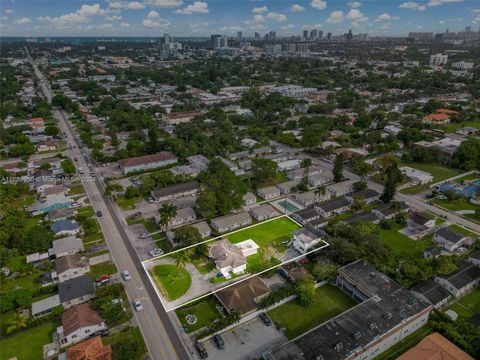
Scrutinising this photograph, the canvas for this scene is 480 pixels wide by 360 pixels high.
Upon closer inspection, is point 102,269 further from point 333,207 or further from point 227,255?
point 333,207

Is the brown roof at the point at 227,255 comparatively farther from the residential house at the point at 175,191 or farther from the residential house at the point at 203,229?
the residential house at the point at 175,191

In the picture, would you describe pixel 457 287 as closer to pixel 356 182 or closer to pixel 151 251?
pixel 356 182

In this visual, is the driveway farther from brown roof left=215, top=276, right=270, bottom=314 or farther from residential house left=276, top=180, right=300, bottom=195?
residential house left=276, top=180, right=300, bottom=195

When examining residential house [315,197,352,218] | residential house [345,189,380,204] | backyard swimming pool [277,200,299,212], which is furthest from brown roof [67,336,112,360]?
residential house [345,189,380,204]

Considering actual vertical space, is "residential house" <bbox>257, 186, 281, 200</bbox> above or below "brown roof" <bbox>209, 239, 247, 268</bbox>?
below

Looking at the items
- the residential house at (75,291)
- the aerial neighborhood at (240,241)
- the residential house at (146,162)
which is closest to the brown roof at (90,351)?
the aerial neighborhood at (240,241)
